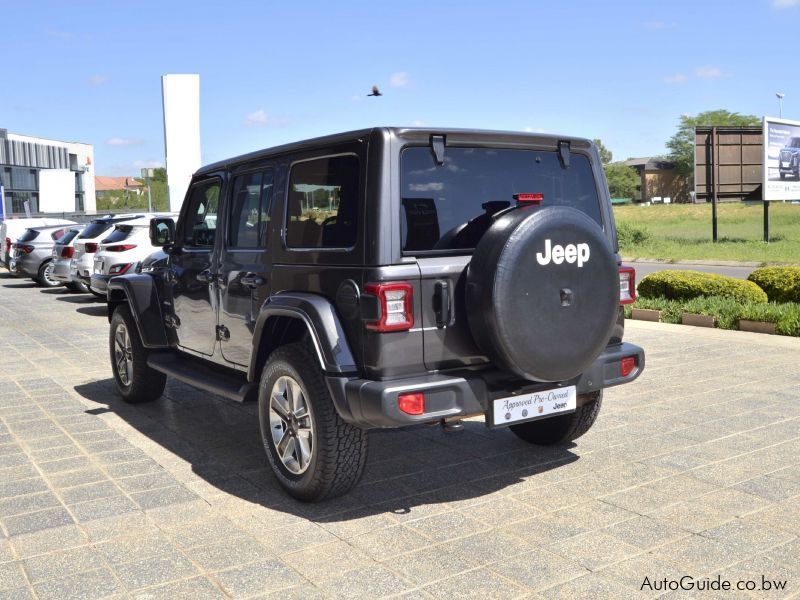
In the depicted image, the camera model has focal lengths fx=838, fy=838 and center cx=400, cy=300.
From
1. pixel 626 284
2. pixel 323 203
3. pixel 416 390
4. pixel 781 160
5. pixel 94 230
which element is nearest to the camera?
pixel 416 390

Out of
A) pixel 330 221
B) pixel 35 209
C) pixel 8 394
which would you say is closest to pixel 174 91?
pixel 8 394

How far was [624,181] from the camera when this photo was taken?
459ft

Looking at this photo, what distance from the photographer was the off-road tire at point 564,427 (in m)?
5.27

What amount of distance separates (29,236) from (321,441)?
2000cm

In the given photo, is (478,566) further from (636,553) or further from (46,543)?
(46,543)

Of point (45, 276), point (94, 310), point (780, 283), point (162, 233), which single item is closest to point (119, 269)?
point (94, 310)

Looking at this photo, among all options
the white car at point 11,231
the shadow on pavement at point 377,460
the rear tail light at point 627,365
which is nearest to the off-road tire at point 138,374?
the shadow on pavement at point 377,460

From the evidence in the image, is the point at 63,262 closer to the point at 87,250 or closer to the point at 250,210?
the point at 87,250

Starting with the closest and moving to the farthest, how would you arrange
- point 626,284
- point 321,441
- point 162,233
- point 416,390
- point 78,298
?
1. point 416,390
2. point 321,441
3. point 626,284
4. point 162,233
5. point 78,298

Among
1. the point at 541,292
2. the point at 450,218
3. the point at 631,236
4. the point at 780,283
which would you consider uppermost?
the point at 450,218

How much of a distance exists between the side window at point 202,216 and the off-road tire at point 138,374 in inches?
43.7

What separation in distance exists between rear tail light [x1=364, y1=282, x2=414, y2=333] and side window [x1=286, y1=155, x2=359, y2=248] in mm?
359

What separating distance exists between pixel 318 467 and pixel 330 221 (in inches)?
50.8

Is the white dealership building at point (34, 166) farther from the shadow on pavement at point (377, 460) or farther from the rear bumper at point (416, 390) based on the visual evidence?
the rear bumper at point (416, 390)
